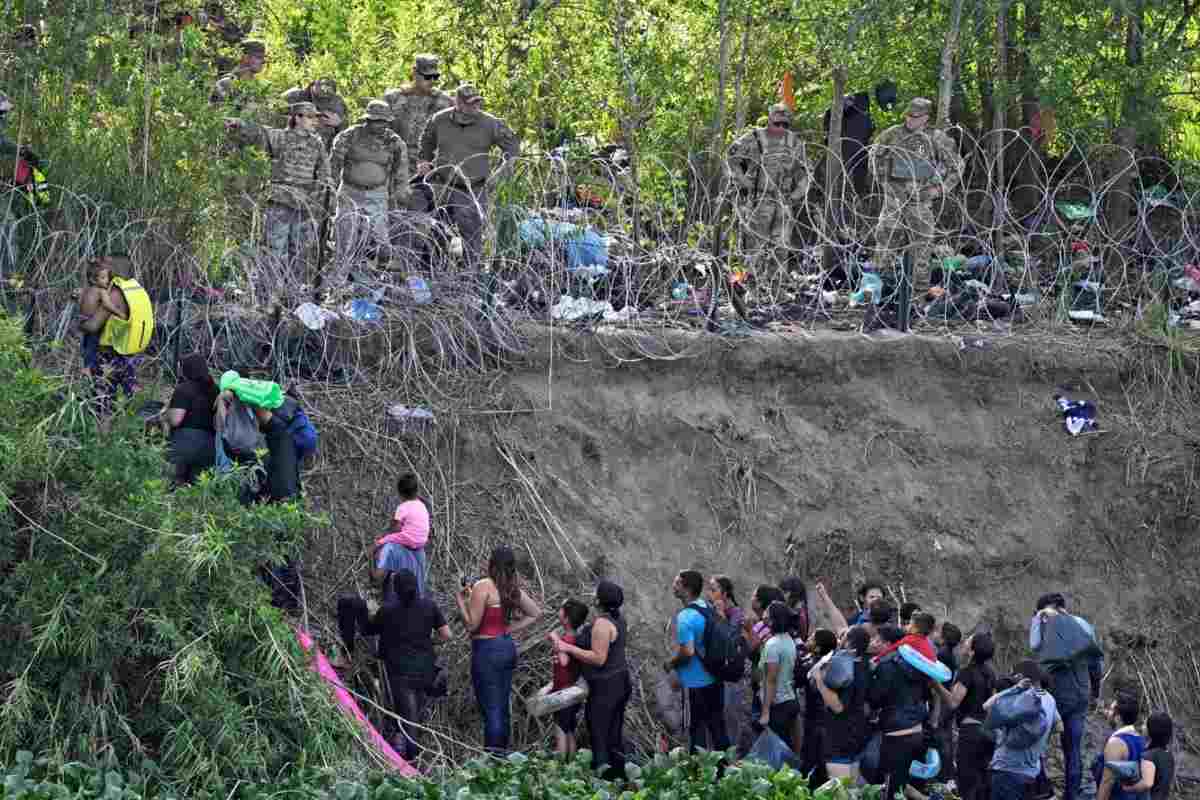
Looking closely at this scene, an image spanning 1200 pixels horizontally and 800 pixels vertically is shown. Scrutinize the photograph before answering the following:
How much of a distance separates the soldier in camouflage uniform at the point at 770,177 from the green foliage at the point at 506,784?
19.0 ft

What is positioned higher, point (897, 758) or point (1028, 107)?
point (1028, 107)

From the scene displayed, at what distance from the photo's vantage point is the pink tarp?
1088 centimetres

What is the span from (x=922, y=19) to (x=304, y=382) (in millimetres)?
6306

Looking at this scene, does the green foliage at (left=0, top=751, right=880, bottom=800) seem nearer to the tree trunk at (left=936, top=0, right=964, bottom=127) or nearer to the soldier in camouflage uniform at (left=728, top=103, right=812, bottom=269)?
the soldier in camouflage uniform at (left=728, top=103, right=812, bottom=269)

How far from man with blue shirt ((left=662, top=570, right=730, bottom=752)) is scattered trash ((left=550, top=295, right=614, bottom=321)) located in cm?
278

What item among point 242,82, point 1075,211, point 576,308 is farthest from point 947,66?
point 242,82

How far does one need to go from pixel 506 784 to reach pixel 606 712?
2.12 m

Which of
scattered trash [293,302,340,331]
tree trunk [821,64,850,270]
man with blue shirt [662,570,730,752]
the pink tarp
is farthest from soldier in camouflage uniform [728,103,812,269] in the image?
the pink tarp

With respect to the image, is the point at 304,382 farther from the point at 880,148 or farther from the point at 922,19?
the point at 922,19

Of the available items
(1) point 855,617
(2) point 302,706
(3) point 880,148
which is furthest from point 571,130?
(2) point 302,706

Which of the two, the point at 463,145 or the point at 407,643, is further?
the point at 463,145

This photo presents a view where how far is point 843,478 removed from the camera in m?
15.2

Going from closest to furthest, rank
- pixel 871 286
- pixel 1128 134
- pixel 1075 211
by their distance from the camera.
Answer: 1. pixel 871 286
2. pixel 1075 211
3. pixel 1128 134

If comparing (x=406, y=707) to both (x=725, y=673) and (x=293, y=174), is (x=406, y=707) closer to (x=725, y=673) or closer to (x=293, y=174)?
(x=725, y=673)
